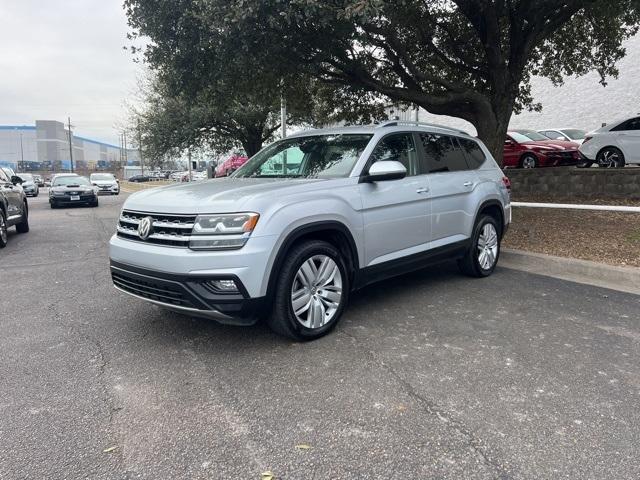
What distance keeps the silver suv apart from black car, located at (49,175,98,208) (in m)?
16.0

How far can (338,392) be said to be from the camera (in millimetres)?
3281

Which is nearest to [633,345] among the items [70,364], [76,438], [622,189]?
[76,438]

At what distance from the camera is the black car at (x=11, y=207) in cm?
964

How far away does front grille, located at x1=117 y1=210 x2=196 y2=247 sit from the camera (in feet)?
12.4

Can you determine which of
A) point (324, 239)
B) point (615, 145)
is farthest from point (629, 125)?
point (324, 239)

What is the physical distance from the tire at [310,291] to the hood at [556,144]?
12576 millimetres

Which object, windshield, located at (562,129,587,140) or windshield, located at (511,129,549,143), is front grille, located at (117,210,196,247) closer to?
windshield, located at (511,129,549,143)

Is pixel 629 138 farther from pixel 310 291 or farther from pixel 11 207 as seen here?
pixel 11 207

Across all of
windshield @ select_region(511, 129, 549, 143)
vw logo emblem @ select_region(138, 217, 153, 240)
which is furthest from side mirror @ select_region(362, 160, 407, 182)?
windshield @ select_region(511, 129, 549, 143)

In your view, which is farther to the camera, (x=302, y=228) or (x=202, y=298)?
(x=302, y=228)

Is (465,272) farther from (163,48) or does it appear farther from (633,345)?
(163,48)

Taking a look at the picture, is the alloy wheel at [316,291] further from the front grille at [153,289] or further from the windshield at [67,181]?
the windshield at [67,181]

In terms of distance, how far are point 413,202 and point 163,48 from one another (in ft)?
23.0

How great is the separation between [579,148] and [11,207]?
14055 millimetres
